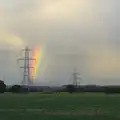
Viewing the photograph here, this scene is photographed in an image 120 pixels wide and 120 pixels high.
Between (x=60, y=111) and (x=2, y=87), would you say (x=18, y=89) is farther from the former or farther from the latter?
(x=60, y=111)

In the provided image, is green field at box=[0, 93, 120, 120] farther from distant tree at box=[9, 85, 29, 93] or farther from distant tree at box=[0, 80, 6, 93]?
distant tree at box=[9, 85, 29, 93]

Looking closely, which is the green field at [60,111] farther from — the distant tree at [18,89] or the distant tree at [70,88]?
the distant tree at [70,88]

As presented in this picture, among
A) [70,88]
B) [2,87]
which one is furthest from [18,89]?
[70,88]

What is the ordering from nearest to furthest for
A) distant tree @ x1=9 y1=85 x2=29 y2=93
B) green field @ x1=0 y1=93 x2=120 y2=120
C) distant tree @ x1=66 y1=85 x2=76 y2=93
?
green field @ x1=0 y1=93 x2=120 y2=120, distant tree @ x1=9 y1=85 x2=29 y2=93, distant tree @ x1=66 y1=85 x2=76 y2=93

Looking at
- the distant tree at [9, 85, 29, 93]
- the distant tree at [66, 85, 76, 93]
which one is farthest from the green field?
the distant tree at [66, 85, 76, 93]

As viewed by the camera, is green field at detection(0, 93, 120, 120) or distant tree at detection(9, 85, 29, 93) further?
distant tree at detection(9, 85, 29, 93)

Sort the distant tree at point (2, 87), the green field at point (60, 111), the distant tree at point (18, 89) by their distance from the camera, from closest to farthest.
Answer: the green field at point (60, 111) < the distant tree at point (2, 87) < the distant tree at point (18, 89)

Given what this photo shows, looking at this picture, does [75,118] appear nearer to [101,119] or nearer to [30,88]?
[101,119]

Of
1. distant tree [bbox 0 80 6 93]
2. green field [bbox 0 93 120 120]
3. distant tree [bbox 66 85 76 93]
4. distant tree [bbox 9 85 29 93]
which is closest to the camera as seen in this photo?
Result: green field [bbox 0 93 120 120]

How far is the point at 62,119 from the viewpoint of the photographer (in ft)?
117

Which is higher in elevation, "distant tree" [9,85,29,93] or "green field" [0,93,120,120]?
"distant tree" [9,85,29,93]

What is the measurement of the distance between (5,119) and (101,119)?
6.85m

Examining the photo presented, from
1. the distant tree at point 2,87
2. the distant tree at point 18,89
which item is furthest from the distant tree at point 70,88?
the distant tree at point 2,87

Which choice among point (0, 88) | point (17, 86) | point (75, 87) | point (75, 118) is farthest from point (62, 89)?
point (75, 118)
